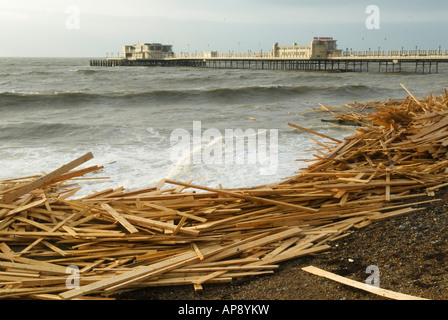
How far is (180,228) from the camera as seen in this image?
4984 mm

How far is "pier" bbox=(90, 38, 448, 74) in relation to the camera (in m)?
62.7

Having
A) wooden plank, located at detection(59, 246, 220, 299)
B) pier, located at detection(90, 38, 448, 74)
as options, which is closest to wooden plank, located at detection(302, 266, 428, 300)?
wooden plank, located at detection(59, 246, 220, 299)

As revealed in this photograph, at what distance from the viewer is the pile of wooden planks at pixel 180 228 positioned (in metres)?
4.46

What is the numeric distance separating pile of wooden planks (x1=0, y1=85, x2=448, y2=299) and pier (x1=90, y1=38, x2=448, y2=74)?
57719 millimetres

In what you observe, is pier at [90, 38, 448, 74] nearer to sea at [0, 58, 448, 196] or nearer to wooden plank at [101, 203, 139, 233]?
sea at [0, 58, 448, 196]

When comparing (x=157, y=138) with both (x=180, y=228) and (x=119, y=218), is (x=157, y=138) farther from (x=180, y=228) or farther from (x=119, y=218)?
(x=180, y=228)

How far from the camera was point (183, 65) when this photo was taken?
102m

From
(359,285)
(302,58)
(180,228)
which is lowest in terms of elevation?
(359,285)

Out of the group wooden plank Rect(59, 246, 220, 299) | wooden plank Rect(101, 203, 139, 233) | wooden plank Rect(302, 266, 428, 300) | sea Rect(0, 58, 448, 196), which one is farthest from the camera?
sea Rect(0, 58, 448, 196)

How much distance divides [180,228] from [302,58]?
73080 millimetres

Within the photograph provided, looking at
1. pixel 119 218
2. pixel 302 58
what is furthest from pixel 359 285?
pixel 302 58

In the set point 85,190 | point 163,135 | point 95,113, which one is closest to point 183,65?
point 95,113
